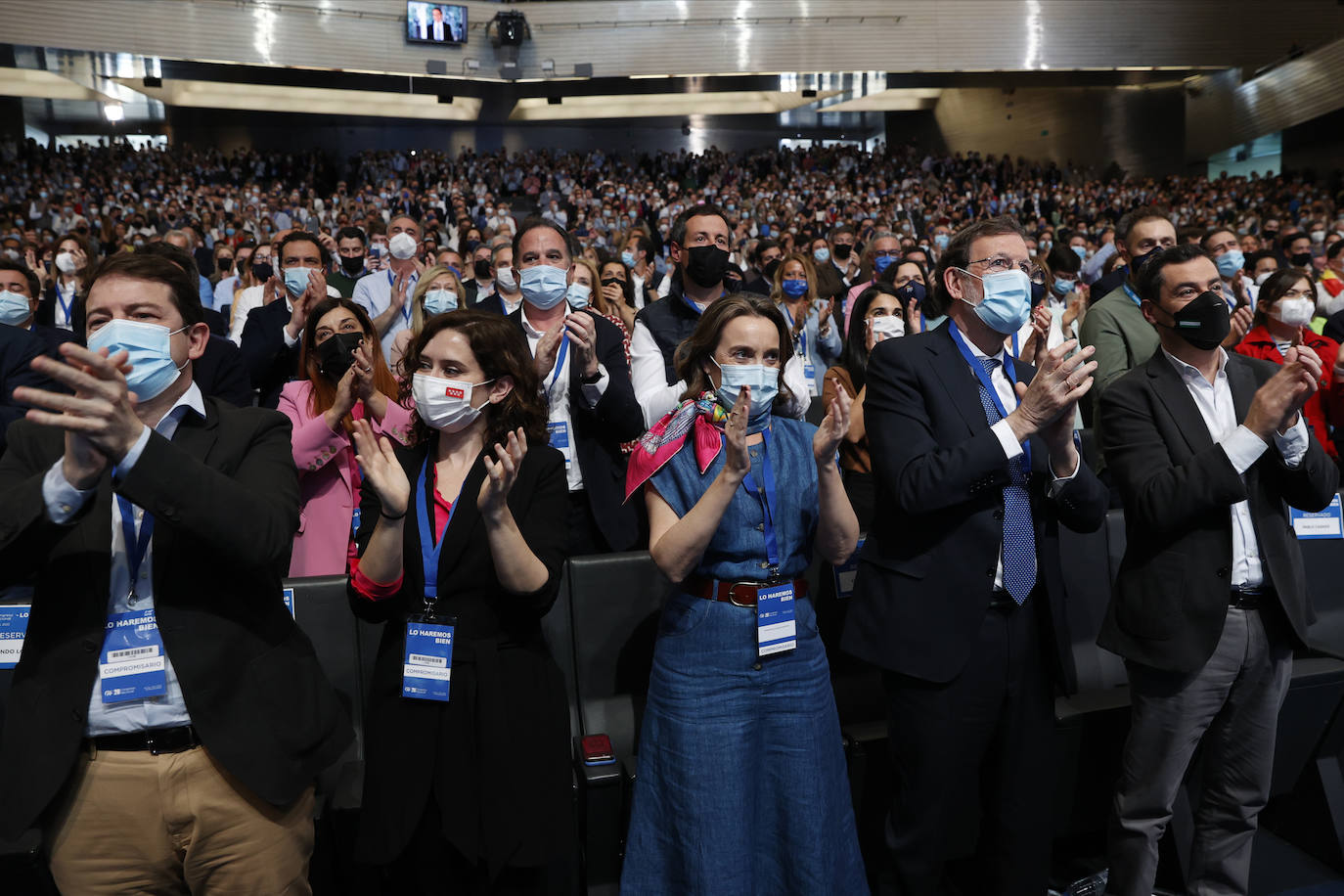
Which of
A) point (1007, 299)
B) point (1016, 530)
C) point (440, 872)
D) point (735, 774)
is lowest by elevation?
point (440, 872)

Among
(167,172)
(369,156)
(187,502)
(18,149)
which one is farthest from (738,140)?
(187,502)

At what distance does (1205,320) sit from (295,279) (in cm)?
363

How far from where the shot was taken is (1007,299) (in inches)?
92.6

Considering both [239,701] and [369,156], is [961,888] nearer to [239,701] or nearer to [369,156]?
[239,701]

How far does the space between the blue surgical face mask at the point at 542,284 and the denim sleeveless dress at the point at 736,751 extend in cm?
131

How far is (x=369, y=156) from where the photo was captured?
2453 cm

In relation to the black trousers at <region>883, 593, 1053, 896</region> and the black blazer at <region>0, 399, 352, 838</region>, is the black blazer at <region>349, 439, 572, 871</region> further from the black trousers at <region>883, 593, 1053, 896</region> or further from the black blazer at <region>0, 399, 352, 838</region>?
the black trousers at <region>883, 593, 1053, 896</region>

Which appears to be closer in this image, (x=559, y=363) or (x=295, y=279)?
(x=559, y=363)

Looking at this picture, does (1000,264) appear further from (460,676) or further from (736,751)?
(460,676)

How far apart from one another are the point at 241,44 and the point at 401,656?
23.6 metres

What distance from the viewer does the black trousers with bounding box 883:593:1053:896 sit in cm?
227

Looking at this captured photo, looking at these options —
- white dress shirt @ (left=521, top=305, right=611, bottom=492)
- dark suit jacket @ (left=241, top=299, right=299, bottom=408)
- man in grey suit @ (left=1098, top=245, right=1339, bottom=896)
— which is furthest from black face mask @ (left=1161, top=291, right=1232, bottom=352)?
dark suit jacket @ (left=241, top=299, right=299, bottom=408)

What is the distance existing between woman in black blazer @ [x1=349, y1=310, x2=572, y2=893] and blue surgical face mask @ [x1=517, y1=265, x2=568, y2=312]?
1.19 metres

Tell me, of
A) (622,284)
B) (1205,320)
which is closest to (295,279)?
(622,284)
